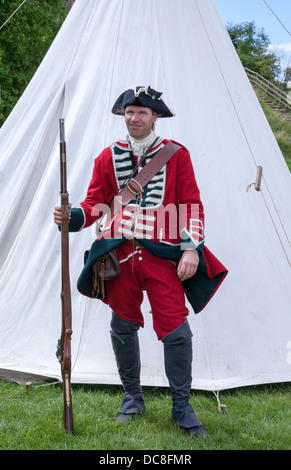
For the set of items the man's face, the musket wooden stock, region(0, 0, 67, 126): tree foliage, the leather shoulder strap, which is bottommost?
the musket wooden stock

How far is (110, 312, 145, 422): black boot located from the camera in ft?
9.74

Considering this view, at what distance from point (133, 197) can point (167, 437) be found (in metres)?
1.16

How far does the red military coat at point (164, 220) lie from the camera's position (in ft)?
Answer: 9.27

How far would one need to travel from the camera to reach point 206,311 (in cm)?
356

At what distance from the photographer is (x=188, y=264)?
275 centimetres

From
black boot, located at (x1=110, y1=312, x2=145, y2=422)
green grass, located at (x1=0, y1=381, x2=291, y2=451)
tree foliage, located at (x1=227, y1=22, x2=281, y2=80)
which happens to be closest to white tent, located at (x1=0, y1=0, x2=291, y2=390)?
green grass, located at (x1=0, y1=381, x2=291, y2=451)

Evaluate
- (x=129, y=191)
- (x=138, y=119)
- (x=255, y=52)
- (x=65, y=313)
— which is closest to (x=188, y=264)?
(x=129, y=191)

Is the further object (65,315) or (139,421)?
(139,421)

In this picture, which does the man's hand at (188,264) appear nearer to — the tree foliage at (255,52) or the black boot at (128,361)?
the black boot at (128,361)

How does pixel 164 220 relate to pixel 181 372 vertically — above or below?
above

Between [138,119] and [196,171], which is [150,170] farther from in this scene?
[196,171]

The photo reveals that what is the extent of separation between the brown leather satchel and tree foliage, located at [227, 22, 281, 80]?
28.8m

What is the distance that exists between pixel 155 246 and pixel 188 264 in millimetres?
187

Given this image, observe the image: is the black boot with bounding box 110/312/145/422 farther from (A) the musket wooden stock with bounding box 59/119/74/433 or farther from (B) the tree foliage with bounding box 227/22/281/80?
(B) the tree foliage with bounding box 227/22/281/80
